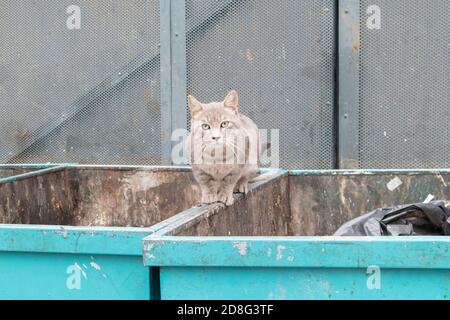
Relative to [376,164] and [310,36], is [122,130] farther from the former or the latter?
[376,164]

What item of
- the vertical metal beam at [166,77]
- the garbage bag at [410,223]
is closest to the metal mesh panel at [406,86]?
the vertical metal beam at [166,77]

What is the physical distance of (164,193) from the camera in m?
3.52

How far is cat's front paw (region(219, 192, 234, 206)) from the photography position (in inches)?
96.7

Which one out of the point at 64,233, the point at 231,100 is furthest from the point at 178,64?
the point at 64,233

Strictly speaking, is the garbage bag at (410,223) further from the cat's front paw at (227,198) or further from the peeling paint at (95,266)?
the peeling paint at (95,266)

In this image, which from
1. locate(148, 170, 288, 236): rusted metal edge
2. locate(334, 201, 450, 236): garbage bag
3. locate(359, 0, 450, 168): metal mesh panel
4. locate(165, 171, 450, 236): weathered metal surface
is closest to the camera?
locate(148, 170, 288, 236): rusted metal edge

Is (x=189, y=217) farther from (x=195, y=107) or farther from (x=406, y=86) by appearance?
(x=406, y=86)

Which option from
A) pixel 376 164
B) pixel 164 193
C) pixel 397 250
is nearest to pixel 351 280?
pixel 397 250

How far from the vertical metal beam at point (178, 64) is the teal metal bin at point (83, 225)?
120 cm

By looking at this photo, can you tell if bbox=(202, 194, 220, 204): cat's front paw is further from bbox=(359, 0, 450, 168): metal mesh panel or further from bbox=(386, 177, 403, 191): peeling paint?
bbox=(359, 0, 450, 168): metal mesh panel

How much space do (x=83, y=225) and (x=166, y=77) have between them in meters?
1.62

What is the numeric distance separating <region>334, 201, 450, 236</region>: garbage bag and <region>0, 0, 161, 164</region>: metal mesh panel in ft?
8.46

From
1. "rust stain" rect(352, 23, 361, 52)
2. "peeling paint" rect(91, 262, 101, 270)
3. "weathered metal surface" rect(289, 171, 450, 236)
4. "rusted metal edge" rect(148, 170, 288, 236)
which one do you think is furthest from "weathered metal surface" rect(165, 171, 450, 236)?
"rust stain" rect(352, 23, 361, 52)

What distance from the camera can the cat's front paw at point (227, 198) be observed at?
8.06 ft
